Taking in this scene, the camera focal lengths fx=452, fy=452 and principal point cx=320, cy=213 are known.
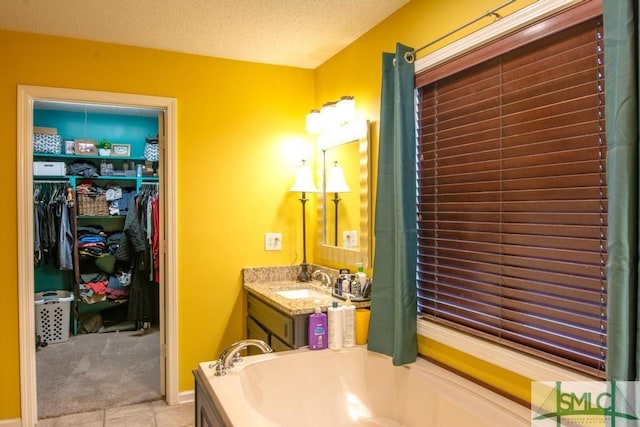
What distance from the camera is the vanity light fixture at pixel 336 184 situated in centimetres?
309

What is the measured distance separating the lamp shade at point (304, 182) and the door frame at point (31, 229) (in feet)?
2.83

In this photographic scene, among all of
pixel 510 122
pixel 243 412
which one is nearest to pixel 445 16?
pixel 510 122

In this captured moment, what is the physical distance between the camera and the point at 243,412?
5.61 feet

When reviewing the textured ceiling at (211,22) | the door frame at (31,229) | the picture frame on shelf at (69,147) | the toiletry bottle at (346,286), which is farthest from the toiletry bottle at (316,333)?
the picture frame on shelf at (69,147)

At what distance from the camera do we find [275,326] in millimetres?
2719

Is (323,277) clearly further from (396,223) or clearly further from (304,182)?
(396,223)

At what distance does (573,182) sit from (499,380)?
85 centimetres

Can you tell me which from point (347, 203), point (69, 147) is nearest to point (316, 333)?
point (347, 203)

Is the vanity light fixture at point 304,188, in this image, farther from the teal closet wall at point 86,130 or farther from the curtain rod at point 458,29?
the teal closet wall at point 86,130

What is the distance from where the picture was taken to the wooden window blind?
4.91 ft

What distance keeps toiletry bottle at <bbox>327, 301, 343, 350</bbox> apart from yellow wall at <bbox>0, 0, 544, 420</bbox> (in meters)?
0.85

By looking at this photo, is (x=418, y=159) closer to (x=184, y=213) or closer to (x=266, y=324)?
(x=266, y=324)

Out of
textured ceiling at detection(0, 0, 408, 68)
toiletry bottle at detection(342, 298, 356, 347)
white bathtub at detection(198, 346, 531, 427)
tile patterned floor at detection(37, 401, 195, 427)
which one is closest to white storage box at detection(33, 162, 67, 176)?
textured ceiling at detection(0, 0, 408, 68)

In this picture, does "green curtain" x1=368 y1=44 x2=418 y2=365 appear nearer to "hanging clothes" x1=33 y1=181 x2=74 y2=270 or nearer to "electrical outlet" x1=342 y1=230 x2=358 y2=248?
"electrical outlet" x1=342 y1=230 x2=358 y2=248
